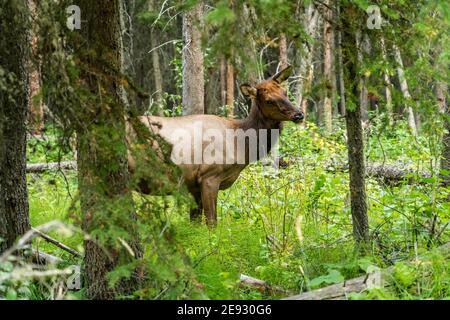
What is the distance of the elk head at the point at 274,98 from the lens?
9.76 metres

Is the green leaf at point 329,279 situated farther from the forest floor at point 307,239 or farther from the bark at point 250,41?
the bark at point 250,41

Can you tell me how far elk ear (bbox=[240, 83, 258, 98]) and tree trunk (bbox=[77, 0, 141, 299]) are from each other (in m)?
4.00

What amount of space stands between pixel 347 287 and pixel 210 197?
435 cm

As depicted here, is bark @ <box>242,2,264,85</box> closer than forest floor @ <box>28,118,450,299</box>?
Yes

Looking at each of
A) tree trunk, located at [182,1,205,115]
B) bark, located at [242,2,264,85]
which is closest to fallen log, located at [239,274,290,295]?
bark, located at [242,2,264,85]

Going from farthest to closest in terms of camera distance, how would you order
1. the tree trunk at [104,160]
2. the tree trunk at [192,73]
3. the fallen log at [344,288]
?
the tree trunk at [192,73], the fallen log at [344,288], the tree trunk at [104,160]

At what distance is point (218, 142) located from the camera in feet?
32.3

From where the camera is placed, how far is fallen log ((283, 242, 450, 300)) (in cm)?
527

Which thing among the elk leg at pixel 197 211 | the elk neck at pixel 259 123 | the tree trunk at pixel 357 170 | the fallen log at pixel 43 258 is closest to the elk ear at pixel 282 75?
the elk neck at pixel 259 123

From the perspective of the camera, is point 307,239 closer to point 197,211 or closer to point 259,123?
point 197,211

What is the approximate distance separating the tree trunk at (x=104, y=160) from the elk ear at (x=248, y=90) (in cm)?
400

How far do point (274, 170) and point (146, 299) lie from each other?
6.50 metres

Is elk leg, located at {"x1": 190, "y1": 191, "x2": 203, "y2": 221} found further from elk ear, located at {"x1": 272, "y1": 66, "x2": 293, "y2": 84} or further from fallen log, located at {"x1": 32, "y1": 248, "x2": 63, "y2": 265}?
fallen log, located at {"x1": 32, "y1": 248, "x2": 63, "y2": 265}

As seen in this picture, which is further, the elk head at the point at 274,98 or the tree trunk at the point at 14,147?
the elk head at the point at 274,98
